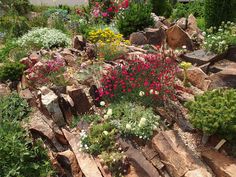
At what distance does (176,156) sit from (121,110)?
49.2 inches

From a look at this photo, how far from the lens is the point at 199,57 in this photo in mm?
7262

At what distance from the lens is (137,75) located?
5.81 meters

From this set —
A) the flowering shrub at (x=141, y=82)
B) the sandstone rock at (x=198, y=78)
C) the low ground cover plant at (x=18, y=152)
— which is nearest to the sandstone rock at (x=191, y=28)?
the sandstone rock at (x=198, y=78)

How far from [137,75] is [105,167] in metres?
1.78

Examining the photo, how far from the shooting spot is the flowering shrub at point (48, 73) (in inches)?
254

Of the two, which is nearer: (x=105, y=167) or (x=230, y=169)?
(x=230, y=169)

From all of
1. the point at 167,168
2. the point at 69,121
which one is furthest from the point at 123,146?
the point at 69,121

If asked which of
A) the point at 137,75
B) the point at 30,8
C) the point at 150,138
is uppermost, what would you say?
the point at 137,75

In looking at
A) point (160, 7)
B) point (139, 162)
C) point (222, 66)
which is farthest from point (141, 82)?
point (160, 7)

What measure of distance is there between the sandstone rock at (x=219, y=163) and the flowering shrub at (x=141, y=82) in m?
1.23

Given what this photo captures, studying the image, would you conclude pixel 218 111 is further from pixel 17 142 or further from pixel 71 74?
pixel 71 74

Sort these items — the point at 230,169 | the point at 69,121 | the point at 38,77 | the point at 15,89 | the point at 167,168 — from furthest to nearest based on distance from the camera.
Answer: the point at 15,89 → the point at 38,77 → the point at 69,121 → the point at 167,168 → the point at 230,169

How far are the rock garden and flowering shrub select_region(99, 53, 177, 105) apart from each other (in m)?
0.02

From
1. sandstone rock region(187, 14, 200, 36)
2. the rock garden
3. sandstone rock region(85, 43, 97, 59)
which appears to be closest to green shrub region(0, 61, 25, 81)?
the rock garden
